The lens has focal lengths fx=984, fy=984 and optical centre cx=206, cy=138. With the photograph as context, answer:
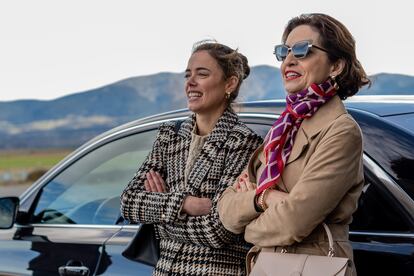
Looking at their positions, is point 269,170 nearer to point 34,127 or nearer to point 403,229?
point 403,229

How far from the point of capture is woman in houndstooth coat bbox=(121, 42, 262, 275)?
3.75 m

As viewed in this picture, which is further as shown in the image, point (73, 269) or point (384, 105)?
point (73, 269)

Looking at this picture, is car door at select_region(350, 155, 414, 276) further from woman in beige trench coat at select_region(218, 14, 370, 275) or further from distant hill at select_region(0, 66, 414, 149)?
distant hill at select_region(0, 66, 414, 149)

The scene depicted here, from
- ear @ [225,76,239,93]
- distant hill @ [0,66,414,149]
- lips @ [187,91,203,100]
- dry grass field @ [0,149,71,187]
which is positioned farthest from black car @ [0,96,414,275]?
distant hill @ [0,66,414,149]

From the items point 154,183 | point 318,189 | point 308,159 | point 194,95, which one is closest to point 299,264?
point 318,189

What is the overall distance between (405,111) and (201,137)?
0.82 meters

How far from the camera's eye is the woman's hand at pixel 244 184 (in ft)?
11.3

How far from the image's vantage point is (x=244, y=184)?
11.4ft

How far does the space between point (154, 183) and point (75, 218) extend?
1175 mm

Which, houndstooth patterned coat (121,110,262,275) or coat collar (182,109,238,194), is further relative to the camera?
coat collar (182,109,238,194)

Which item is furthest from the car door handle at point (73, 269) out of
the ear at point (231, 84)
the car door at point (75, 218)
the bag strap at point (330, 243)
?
the bag strap at point (330, 243)

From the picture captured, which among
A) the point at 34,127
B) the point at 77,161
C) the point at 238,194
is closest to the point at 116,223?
the point at 77,161

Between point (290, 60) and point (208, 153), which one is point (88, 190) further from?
point (290, 60)

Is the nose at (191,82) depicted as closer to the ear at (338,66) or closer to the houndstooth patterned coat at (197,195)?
the houndstooth patterned coat at (197,195)
